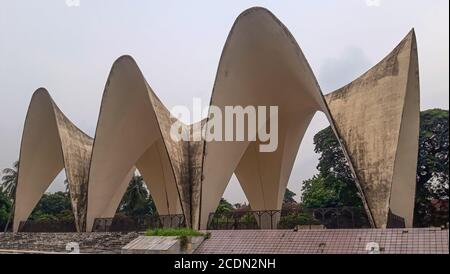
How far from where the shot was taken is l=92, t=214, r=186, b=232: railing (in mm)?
18156

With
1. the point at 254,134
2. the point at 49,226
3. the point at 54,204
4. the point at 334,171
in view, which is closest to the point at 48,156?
the point at 49,226

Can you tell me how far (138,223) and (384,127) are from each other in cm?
1182

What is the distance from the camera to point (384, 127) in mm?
14711

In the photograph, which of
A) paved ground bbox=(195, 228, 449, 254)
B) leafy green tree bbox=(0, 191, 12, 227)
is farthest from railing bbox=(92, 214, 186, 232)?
leafy green tree bbox=(0, 191, 12, 227)

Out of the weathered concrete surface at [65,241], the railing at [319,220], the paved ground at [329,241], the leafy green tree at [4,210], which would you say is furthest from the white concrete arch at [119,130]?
the leafy green tree at [4,210]

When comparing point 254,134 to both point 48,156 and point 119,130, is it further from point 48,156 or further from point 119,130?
point 48,156

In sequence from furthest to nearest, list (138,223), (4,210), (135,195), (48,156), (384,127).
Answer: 1. (135,195)
2. (4,210)
3. (48,156)
4. (138,223)
5. (384,127)

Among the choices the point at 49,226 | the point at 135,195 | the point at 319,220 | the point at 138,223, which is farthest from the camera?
the point at 135,195

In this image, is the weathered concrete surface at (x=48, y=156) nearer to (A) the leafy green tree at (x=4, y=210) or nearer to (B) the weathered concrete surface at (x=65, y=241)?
(B) the weathered concrete surface at (x=65, y=241)

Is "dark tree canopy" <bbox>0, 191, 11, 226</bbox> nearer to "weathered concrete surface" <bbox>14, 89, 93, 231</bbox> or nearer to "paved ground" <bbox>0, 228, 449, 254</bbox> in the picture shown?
"weathered concrete surface" <bbox>14, 89, 93, 231</bbox>

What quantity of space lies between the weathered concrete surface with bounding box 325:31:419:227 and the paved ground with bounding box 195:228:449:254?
3.77 meters

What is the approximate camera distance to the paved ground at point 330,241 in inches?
359

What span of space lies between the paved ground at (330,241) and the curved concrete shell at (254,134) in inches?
149

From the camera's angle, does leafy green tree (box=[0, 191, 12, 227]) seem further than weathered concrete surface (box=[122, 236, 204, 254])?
Yes
